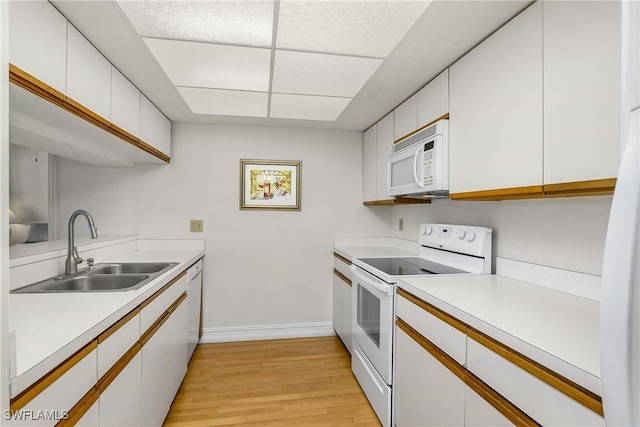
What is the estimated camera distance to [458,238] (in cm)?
193

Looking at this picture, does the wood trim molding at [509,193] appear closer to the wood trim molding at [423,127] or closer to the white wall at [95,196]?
the wood trim molding at [423,127]

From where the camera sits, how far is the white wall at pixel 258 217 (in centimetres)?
295

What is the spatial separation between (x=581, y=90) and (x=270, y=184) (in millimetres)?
2499

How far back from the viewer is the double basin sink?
1.46 metres

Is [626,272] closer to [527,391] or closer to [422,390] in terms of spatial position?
[527,391]

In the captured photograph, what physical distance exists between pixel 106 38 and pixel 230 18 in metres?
0.68

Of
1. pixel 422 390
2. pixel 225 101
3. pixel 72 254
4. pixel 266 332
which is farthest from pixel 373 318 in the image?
pixel 225 101

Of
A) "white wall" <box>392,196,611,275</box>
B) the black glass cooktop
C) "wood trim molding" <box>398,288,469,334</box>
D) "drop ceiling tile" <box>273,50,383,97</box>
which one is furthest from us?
the black glass cooktop

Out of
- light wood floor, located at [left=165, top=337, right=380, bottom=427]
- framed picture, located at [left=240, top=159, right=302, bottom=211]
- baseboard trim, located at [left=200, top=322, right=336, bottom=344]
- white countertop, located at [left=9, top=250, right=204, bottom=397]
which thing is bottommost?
light wood floor, located at [left=165, top=337, right=380, bottom=427]

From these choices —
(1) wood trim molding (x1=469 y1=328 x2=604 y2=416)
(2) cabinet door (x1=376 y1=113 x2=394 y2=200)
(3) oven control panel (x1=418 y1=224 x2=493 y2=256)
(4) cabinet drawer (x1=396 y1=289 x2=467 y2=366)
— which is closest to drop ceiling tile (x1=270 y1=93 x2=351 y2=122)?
(2) cabinet door (x1=376 y1=113 x2=394 y2=200)

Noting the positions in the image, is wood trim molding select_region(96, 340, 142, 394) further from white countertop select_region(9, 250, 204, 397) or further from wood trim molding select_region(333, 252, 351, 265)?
wood trim molding select_region(333, 252, 351, 265)

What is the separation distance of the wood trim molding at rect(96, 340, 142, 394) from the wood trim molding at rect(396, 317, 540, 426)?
1263mm

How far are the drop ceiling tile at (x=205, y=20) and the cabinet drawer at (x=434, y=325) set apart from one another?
1.47 metres

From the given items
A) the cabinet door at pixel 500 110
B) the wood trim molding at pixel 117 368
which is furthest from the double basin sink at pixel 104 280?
the cabinet door at pixel 500 110
